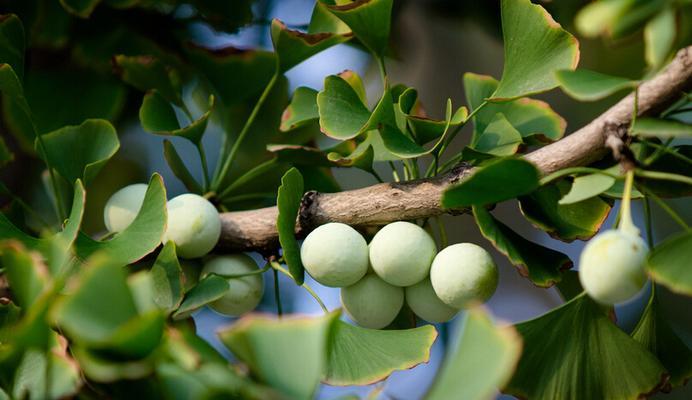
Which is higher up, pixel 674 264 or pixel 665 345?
pixel 674 264

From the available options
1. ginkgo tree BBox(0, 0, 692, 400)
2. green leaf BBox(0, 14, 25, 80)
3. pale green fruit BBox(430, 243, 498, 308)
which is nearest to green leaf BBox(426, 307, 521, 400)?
ginkgo tree BBox(0, 0, 692, 400)

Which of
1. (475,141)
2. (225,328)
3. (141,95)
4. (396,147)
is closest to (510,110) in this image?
Result: (475,141)

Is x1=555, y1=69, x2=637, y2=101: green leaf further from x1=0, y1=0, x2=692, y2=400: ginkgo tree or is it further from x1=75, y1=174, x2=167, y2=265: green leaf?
x1=75, y1=174, x2=167, y2=265: green leaf

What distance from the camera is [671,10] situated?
500 millimetres

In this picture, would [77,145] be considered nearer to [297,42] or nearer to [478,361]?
[297,42]

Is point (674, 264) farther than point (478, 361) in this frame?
Yes

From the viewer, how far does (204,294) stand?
2.46ft

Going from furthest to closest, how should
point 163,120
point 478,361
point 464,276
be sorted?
point 163,120 < point 464,276 < point 478,361

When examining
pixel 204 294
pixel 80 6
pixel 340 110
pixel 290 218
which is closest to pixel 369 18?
pixel 340 110

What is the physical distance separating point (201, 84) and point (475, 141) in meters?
0.56

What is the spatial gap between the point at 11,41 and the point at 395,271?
1.56ft

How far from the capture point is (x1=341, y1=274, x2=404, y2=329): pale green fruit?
798 mm

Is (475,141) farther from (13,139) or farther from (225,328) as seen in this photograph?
(13,139)

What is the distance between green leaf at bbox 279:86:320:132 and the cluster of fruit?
0.56 feet
